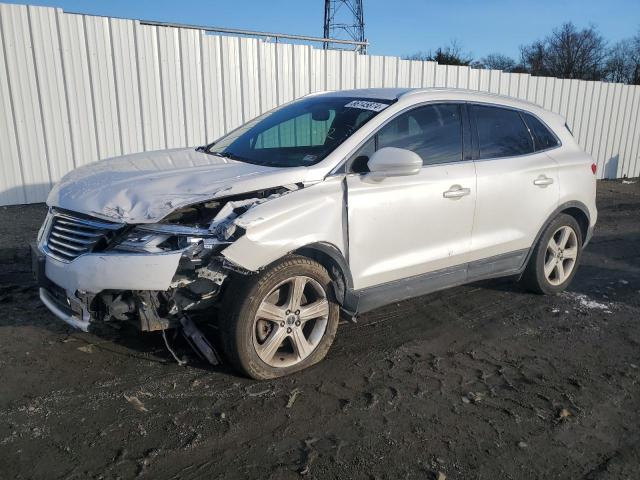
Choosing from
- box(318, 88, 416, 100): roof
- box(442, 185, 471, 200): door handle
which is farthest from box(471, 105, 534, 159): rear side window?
box(318, 88, 416, 100): roof

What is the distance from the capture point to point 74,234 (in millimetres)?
3309

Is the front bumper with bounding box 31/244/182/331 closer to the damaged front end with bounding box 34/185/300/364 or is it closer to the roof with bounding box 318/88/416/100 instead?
the damaged front end with bounding box 34/185/300/364

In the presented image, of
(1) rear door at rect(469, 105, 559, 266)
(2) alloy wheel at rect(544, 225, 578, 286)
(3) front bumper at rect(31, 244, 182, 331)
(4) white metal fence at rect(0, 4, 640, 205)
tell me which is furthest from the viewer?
(4) white metal fence at rect(0, 4, 640, 205)

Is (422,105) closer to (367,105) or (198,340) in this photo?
(367,105)

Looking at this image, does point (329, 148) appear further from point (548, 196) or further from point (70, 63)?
point (70, 63)

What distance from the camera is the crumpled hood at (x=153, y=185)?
310cm

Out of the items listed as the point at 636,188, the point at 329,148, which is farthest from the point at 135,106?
the point at 636,188

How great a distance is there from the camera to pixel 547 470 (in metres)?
2.66

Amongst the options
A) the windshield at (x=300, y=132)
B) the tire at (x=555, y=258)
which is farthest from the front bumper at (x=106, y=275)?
the tire at (x=555, y=258)

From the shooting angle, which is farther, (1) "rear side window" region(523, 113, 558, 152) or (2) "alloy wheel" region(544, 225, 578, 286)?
(2) "alloy wheel" region(544, 225, 578, 286)

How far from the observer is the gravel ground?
2.67 m

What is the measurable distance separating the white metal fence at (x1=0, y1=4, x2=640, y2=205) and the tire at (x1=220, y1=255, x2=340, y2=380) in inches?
257

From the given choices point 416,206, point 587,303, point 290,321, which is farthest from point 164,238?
point 587,303

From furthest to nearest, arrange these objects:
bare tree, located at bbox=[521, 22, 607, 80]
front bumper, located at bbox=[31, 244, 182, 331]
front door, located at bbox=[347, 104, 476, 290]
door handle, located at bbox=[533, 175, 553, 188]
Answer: bare tree, located at bbox=[521, 22, 607, 80]
door handle, located at bbox=[533, 175, 553, 188]
front door, located at bbox=[347, 104, 476, 290]
front bumper, located at bbox=[31, 244, 182, 331]
